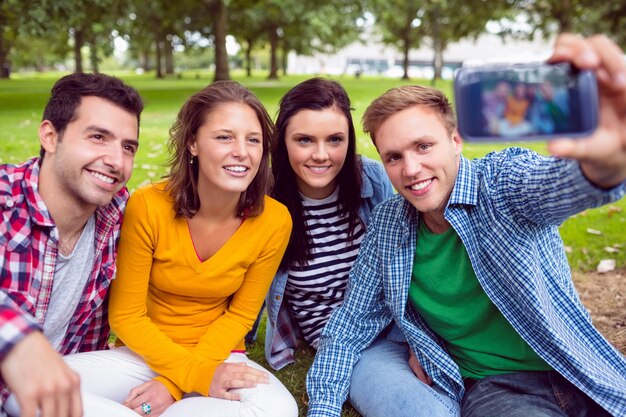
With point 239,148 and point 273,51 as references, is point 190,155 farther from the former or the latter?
point 273,51

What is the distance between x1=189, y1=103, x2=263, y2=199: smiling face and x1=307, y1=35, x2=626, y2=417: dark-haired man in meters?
0.56

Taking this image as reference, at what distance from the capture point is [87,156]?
7.73ft

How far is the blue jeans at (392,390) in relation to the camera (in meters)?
2.56

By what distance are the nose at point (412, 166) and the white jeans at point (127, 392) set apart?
1.15m

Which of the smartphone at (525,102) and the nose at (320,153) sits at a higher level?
the smartphone at (525,102)

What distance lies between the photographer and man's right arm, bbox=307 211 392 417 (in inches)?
109

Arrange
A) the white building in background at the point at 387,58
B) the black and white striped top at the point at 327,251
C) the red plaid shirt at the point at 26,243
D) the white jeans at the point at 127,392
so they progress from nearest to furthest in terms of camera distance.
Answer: the red plaid shirt at the point at 26,243, the white jeans at the point at 127,392, the black and white striped top at the point at 327,251, the white building in background at the point at 387,58

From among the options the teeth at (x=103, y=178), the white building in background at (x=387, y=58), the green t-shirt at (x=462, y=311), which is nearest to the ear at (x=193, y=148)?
the teeth at (x=103, y=178)

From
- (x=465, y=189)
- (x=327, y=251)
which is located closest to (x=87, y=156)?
(x=327, y=251)

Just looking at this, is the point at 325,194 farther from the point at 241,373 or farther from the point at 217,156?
the point at 241,373

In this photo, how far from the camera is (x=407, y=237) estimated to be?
2660 millimetres

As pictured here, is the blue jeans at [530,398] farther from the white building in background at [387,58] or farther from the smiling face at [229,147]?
the white building in background at [387,58]

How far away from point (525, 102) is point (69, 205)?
1822mm

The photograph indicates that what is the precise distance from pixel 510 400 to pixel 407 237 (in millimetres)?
816
